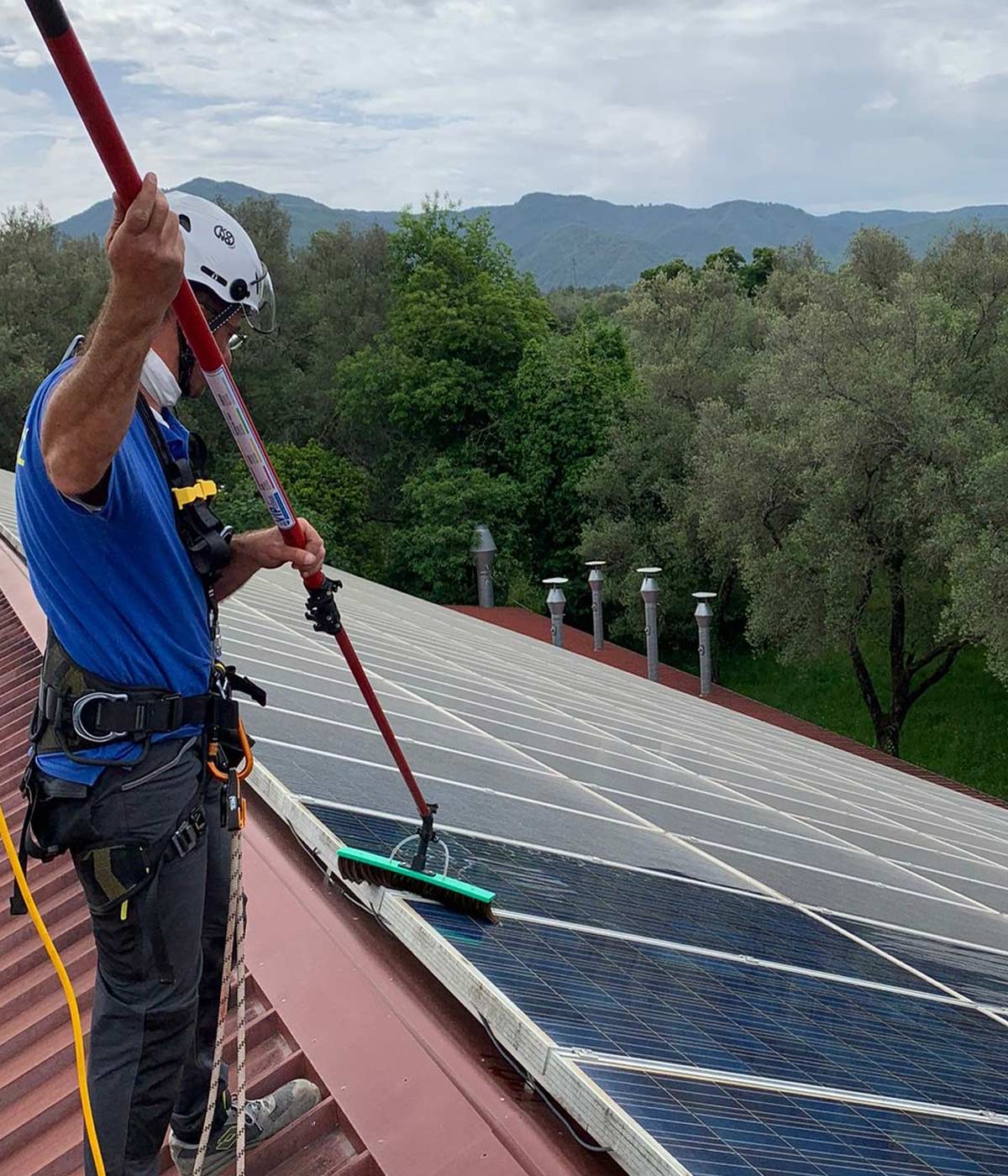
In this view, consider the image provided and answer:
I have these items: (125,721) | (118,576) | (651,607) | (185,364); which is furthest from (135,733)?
(651,607)

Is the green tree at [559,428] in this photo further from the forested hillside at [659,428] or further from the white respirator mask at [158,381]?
the white respirator mask at [158,381]

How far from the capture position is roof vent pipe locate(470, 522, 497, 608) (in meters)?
32.8

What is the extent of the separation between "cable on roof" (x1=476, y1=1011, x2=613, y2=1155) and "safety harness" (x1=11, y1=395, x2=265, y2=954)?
34.6 inches

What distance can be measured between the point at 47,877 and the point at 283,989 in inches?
80.2

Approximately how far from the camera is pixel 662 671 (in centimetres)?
2948

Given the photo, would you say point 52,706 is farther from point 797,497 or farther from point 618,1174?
point 797,497

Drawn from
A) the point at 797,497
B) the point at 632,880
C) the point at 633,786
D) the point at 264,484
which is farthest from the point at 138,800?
the point at 797,497

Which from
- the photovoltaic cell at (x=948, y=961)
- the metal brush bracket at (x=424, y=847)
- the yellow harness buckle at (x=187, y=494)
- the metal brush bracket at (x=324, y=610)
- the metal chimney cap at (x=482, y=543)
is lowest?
the metal chimney cap at (x=482, y=543)

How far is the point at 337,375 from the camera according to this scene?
4003cm

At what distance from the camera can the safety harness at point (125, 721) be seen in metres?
2.88

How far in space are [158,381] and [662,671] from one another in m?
27.0

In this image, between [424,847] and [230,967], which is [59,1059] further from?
[424,847]

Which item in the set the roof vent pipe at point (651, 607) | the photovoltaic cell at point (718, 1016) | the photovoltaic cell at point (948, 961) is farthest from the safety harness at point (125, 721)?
the roof vent pipe at point (651, 607)

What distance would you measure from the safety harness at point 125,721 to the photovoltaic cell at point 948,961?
359 centimetres
